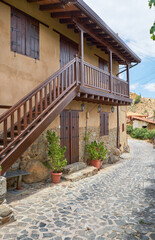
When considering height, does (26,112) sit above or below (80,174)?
above

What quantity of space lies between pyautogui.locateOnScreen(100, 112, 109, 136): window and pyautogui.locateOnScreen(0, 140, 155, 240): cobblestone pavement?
192 inches

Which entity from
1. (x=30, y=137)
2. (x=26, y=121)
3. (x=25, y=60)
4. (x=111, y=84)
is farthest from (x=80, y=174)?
(x=25, y=60)

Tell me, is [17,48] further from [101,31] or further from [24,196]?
[24,196]

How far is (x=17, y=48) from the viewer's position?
20.6 feet

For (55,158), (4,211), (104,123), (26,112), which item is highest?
(26,112)

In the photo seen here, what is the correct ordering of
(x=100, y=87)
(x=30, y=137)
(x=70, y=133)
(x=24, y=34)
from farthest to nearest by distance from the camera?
(x=70, y=133), (x=100, y=87), (x=24, y=34), (x=30, y=137)

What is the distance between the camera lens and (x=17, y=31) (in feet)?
20.6

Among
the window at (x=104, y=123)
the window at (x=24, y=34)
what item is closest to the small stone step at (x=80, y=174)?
the window at (x=104, y=123)

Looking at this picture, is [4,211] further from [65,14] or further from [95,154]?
[65,14]

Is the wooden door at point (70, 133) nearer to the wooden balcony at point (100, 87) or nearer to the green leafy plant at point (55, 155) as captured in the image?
the wooden balcony at point (100, 87)

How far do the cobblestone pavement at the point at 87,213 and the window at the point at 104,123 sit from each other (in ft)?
16.0

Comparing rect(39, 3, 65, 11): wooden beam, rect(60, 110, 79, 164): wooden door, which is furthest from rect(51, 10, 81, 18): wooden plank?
rect(60, 110, 79, 164): wooden door

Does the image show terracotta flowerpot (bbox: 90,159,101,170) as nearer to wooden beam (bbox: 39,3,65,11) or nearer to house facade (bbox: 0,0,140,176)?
house facade (bbox: 0,0,140,176)

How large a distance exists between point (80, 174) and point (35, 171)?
1927 millimetres
